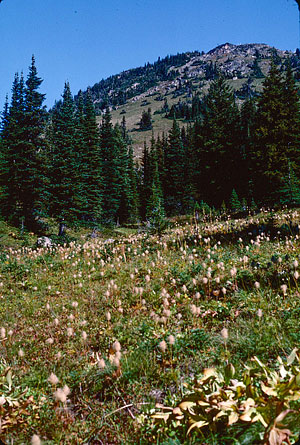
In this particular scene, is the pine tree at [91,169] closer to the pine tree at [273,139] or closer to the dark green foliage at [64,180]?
the dark green foliage at [64,180]

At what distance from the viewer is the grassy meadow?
2.07 m

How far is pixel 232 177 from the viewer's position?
1684 inches

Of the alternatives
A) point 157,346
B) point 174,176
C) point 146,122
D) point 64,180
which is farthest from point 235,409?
point 146,122

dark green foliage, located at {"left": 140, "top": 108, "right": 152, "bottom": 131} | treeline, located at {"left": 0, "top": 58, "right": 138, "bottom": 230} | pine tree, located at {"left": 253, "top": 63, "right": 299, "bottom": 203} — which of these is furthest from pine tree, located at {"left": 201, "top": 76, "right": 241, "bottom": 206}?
dark green foliage, located at {"left": 140, "top": 108, "right": 152, "bottom": 131}

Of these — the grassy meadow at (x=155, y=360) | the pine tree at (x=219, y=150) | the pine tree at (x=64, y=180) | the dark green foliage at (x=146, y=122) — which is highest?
the dark green foliage at (x=146, y=122)

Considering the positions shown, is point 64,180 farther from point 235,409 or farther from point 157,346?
point 235,409

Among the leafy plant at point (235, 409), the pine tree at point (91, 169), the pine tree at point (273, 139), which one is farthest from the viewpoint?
the pine tree at point (91, 169)

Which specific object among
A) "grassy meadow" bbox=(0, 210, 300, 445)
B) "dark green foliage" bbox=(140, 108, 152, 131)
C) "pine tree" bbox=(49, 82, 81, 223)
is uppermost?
"dark green foliage" bbox=(140, 108, 152, 131)

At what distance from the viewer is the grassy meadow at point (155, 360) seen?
2.07m

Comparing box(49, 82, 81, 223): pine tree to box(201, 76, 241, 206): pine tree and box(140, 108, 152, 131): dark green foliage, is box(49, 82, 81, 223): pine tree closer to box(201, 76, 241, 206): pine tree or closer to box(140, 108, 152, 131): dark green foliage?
box(201, 76, 241, 206): pine tree

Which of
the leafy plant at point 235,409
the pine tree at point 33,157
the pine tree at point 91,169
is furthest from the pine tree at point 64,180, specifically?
the leafy plant at point 235,409

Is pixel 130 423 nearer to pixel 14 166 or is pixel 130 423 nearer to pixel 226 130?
pixel 14 166

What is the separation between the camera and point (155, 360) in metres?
3.24

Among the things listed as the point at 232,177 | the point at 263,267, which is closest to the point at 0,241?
the point at 263,267
